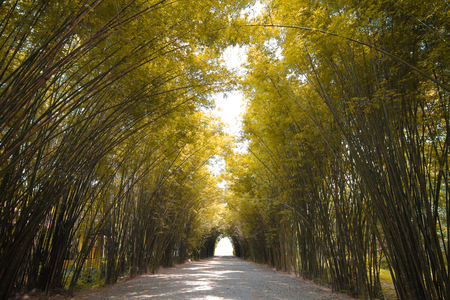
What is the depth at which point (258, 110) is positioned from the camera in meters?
4.93

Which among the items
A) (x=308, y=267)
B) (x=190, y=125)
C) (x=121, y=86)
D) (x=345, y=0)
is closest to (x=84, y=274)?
(x=190, y=125)

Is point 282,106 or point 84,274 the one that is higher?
point 282,106

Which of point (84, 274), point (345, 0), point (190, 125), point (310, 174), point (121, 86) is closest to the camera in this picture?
point (345, 0)

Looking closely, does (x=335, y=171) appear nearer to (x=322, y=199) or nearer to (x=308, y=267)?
(x=322, y=199)

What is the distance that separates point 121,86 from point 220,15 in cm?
147

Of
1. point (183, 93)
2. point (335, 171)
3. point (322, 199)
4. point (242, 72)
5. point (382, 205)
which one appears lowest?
point (382, 205)

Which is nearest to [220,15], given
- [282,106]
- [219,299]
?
[282,106]

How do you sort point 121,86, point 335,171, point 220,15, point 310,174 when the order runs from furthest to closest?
point 310,174, point 335,171, point 121,86, point 220,15

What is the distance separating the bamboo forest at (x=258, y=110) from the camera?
79.9 inches

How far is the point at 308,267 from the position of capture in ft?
17.2

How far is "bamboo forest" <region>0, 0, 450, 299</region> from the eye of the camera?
2.03 metres

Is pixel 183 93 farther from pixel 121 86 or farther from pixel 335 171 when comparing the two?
pixel 335 171

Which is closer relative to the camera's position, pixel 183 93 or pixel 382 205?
pixel 382 205

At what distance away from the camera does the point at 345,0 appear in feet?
7.29
